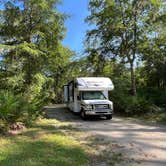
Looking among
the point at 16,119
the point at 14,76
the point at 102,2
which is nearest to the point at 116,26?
the point at 102,2

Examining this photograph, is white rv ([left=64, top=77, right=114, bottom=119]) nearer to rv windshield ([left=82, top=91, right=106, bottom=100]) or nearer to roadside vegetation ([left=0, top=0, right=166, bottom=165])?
rv windshield ([left=82, top=91, right=106, bottom=100])

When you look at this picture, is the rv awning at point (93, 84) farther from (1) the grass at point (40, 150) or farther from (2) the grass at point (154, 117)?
(1) the grass at point (40, 150)

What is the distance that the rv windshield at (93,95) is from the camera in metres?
23.8

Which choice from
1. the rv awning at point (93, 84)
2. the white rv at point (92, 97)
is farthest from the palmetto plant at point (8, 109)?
the rv awning at point (93, 84)

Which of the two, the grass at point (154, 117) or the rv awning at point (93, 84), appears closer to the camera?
the grass at point (154, 117)

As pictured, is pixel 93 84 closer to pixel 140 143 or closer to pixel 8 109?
A: pixel 8 109

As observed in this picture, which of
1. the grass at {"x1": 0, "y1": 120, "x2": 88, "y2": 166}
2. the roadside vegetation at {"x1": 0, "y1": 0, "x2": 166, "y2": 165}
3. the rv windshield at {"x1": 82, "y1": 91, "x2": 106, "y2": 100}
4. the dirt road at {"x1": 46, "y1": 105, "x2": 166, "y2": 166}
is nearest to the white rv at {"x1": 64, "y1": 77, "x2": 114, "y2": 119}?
the rv windshield at {"x1": 82, "y1": 91, "x2": 106, "y2": 100}

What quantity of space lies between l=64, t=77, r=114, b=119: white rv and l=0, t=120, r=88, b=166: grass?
841 centimetres

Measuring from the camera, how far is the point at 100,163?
32.1ft

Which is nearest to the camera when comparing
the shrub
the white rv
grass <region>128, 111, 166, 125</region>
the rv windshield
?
the shrub

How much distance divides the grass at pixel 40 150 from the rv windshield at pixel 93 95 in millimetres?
9690

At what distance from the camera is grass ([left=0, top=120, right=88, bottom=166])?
919 centimetres

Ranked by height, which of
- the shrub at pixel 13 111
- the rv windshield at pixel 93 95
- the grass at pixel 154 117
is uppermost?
the rv windshield at pixel 93 95

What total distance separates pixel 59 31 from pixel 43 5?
273 centimetres
